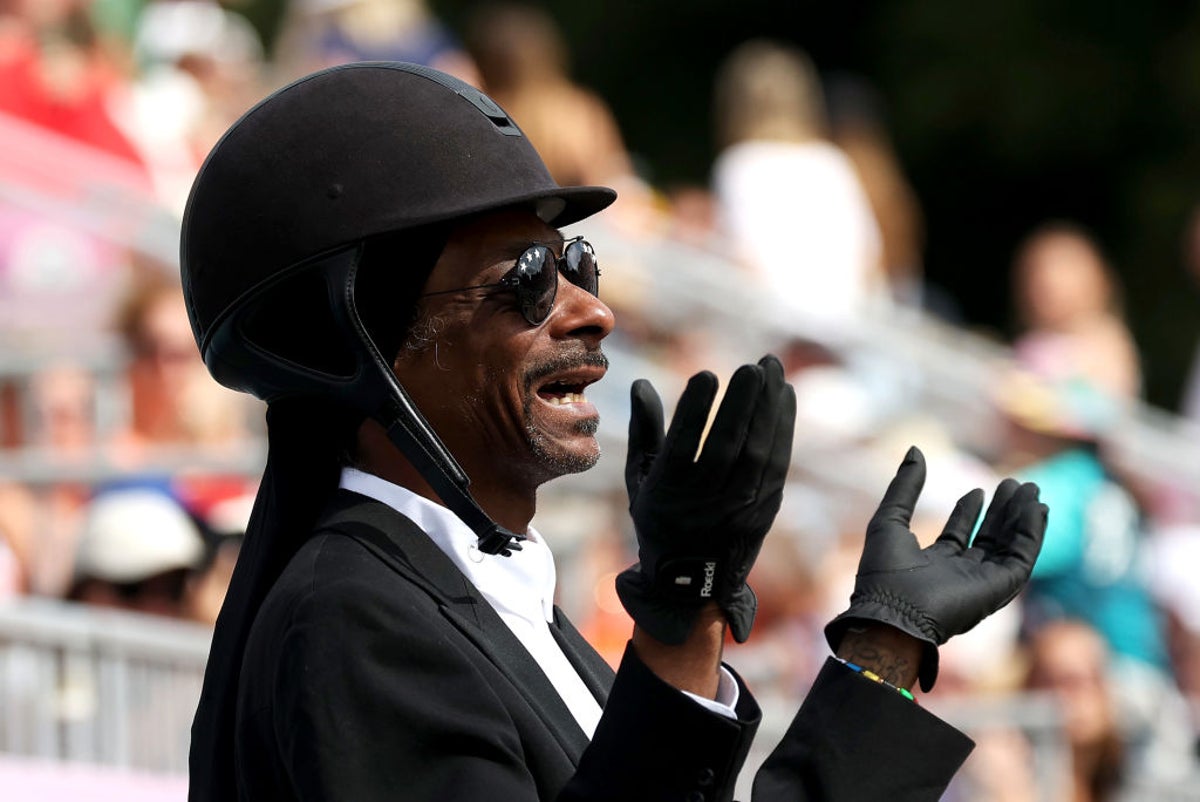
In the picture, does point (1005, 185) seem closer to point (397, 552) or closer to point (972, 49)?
point (972, 49)

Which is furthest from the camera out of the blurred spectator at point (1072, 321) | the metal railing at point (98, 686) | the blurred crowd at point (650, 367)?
the blurred spectator at point (1072, 321)

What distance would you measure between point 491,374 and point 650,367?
19.7ft

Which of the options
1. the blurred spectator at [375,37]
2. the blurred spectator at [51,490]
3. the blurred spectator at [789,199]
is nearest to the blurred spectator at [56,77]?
the blurred spectator at [375,37]

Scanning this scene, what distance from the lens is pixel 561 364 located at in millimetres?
2457

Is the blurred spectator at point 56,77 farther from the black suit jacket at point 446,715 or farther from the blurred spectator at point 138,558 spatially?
the black suit jacket at point 446,715

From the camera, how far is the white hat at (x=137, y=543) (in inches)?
222

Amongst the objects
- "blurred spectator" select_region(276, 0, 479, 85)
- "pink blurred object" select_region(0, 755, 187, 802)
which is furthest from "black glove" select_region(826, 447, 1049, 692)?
"blurred spectator" select_region(276, 0, 479, 85)

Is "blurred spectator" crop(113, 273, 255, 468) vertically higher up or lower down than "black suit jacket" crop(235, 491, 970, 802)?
lower down

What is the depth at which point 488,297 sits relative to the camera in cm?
245

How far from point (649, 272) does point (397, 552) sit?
675 centimetres

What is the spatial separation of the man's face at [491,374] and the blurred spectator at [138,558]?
3335 millimetres

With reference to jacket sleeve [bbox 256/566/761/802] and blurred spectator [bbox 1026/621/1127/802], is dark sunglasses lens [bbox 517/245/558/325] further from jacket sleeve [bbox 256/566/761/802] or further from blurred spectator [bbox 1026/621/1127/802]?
blurred spectator [bbox 1026/621/1127/802]

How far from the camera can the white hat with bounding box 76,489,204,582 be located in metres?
5.65

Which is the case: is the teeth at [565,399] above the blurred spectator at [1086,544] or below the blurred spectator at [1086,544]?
above
